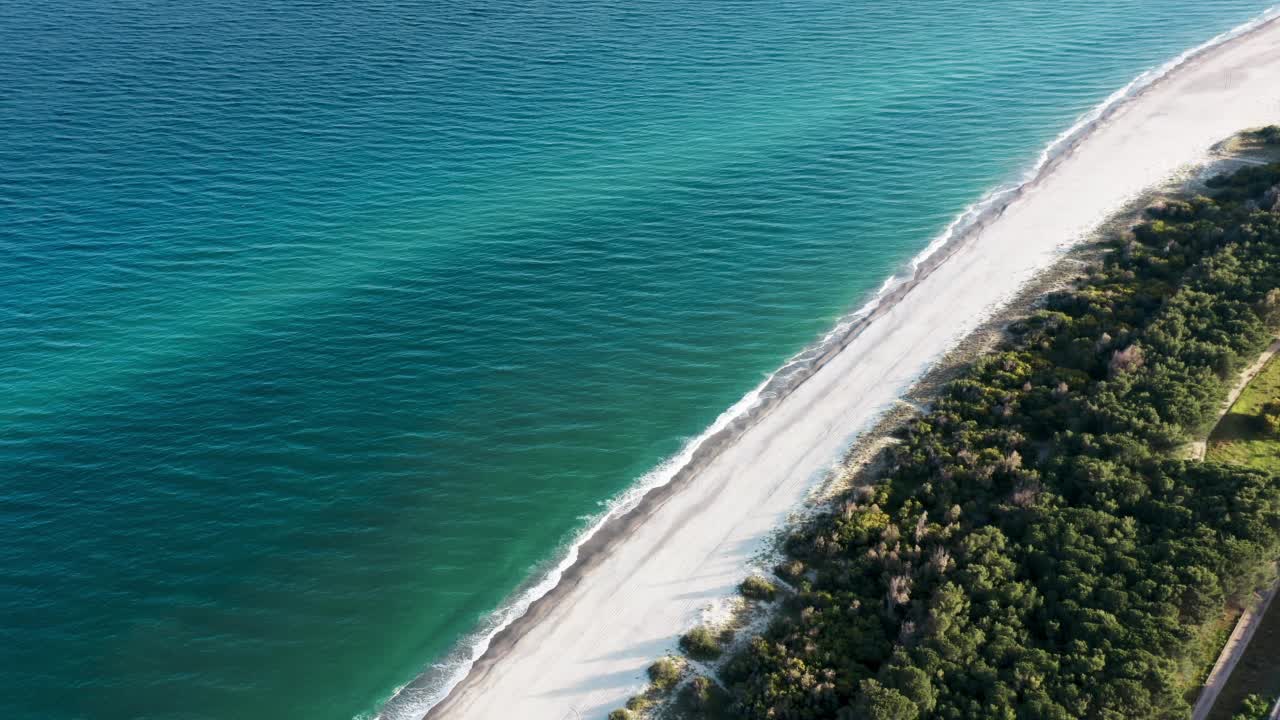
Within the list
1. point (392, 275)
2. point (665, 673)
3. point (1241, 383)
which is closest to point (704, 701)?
point (665, 673)

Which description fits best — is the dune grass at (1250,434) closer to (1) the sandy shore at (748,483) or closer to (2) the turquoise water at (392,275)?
(1) the sandy shore at (748,483)

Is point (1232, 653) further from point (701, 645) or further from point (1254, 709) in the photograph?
point (701, 645)

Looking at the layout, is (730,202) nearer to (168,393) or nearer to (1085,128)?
(1085,128)

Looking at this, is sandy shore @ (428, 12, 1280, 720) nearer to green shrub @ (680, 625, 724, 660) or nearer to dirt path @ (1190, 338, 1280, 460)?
green shrub @ (680, 625, 724, 660)

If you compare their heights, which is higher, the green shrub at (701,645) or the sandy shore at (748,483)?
the sandy shore at (748,483)

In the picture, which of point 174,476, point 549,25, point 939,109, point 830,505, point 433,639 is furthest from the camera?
point 549,25

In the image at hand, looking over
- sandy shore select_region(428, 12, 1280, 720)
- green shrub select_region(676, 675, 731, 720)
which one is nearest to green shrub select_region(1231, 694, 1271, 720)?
green shrub select_region(676, 675, 731, 720)

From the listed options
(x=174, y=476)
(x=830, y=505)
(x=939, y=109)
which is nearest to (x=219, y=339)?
(x=174, y=476)

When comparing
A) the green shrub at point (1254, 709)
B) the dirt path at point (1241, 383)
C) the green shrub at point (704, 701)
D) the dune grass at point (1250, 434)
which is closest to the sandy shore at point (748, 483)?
the green shrub at point (704, 701)
